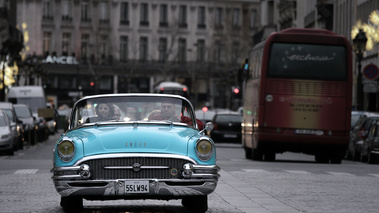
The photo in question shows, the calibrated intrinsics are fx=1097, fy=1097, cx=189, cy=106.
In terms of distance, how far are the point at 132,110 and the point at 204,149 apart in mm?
1665

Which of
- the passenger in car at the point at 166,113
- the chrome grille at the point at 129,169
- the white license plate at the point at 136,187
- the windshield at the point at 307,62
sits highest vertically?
the windshield at the point at 307,62

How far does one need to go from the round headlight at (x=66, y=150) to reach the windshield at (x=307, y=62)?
18736 mm

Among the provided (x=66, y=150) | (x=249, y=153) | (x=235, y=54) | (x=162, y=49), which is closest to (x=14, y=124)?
(x=249, y=153)

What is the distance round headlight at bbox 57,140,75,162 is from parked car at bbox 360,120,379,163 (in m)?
21.6

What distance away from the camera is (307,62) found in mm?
31000

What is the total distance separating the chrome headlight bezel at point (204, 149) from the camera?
12.6m

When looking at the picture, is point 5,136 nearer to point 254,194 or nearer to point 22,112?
point 22,112

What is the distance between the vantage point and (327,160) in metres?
33.5

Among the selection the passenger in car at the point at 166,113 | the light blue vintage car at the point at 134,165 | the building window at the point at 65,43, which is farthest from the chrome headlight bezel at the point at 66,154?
the building window at the point at 65,43

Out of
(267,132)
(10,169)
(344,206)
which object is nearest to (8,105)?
(267,132)

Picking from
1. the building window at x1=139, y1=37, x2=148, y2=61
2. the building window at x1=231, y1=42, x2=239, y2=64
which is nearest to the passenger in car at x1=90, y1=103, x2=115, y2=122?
the building window at x1=231, y1=42, x2=239, y2=64

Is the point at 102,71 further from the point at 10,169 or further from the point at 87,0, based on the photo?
the point at 10,169

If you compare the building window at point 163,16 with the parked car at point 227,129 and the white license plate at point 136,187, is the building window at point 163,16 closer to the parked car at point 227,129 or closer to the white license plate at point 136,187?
the parked car at point 227,129

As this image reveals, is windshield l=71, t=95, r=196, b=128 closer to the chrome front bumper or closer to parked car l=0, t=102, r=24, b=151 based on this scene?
the chrome front bumper
